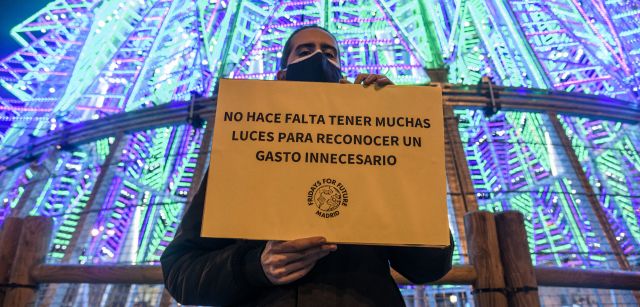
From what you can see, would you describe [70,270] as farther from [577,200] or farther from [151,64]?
[151,64]

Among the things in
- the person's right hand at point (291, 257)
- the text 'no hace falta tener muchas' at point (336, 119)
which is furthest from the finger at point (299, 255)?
the text 'no hace falta tener muchas' at point (336, 119)

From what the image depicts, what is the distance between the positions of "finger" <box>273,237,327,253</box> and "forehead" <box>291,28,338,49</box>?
78 cm

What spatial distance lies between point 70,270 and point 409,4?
601 centimetres

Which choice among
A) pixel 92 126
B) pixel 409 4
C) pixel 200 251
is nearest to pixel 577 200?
pixel 409 4

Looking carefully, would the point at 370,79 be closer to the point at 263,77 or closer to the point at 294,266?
the point at 294,266

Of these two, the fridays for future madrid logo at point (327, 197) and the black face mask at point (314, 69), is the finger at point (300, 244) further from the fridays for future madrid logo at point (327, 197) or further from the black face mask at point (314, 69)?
the black face mask at point (314, 69)

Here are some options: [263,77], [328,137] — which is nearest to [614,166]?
[263,77]

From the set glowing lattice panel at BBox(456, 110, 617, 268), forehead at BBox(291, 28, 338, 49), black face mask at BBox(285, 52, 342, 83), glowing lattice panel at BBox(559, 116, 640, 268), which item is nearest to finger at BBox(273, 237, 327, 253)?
black face mask at BBox(285, 52, 342, 83)

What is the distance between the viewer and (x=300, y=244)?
3.27 feet

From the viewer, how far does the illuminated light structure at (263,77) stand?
456cm

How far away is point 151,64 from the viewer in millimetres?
7035

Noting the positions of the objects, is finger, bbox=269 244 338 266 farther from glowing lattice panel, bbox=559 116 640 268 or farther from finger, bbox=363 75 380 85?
glowing lattice panel, bbox=559 116 640 268

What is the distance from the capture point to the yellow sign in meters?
1.04

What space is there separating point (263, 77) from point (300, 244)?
5.03 m
